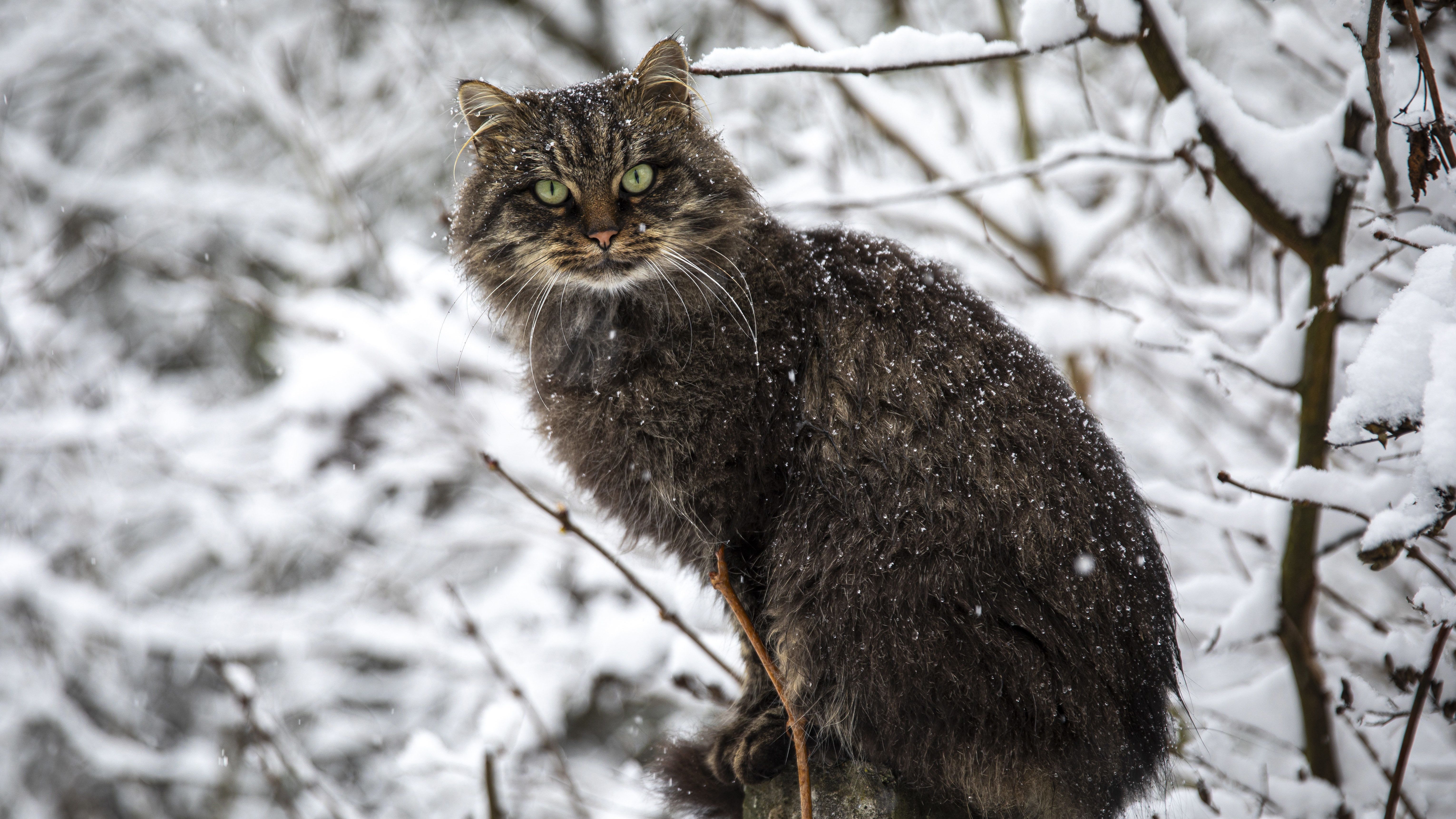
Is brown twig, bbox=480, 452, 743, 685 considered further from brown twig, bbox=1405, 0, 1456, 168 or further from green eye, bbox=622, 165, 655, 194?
brown twig, bbox=1405, 0, 1456, 168

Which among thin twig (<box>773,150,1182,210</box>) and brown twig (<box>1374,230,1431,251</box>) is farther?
thin twig (<box>773,150,1182,210</box>)

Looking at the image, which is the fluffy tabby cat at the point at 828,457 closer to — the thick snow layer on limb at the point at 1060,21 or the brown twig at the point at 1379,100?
the thick snow layer on limb at the point at 1060,21

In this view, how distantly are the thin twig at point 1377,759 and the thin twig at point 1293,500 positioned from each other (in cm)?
58

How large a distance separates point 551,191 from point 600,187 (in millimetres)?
132

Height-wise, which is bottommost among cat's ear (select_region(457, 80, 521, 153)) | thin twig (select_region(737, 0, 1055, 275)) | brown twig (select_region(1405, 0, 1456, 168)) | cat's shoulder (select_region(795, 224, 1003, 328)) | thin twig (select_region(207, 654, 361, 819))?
→ thin twig (select_region(207, 654, 361, 819))

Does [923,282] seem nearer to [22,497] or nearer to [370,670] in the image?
[370,670]

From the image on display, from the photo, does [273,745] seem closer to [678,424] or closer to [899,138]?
[678,424]

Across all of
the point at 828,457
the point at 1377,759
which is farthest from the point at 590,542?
the point at 1377,759

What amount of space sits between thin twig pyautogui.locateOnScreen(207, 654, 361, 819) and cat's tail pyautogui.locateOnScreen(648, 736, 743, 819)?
1.03 metres

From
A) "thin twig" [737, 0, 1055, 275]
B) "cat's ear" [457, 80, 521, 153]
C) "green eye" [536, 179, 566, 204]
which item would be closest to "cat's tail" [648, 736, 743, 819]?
→ "green eye" [536, 179, 566, 204]

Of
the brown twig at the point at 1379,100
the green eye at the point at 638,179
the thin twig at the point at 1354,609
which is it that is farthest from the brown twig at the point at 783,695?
the thin twig at the point at 1354,609

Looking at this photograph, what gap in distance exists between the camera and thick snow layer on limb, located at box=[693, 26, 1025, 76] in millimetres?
1789

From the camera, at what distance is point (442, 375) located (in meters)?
4.66

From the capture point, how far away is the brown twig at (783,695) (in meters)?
1.59
